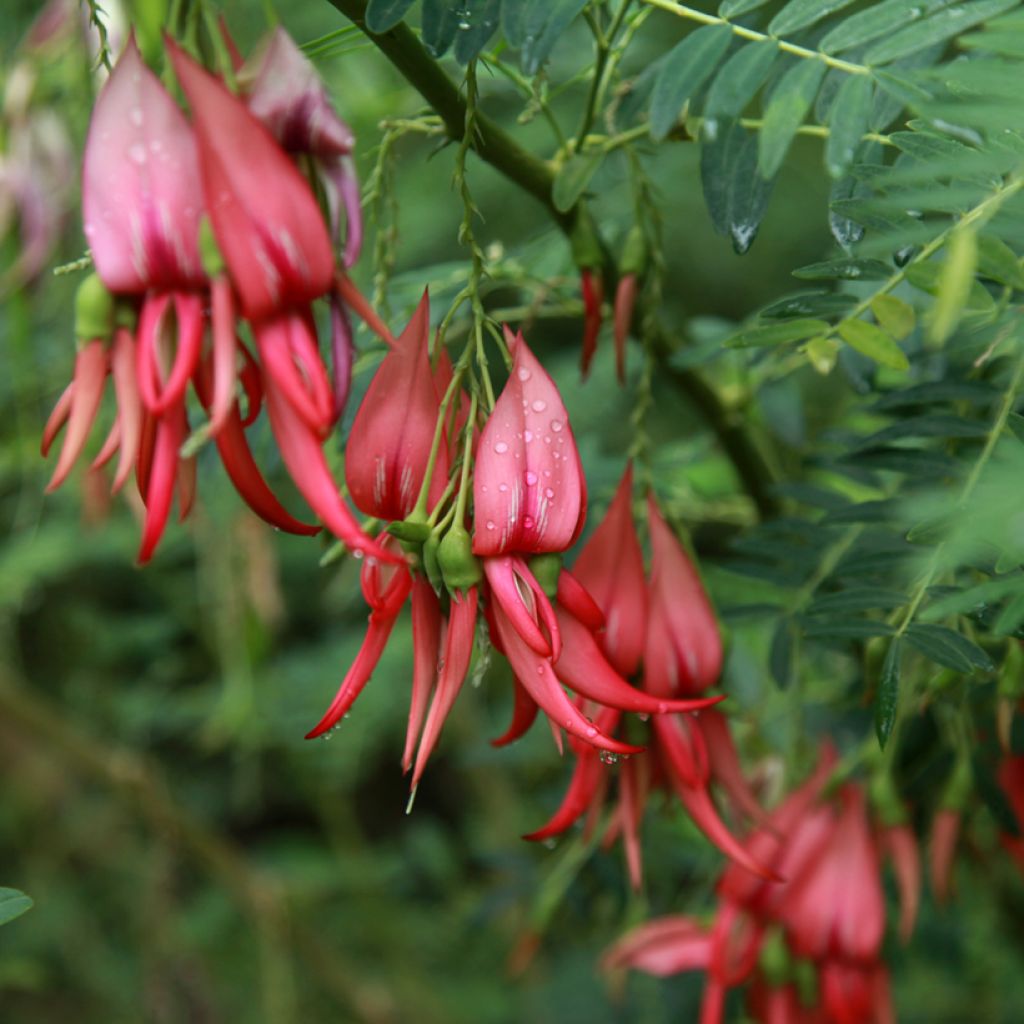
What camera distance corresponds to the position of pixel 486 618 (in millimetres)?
520

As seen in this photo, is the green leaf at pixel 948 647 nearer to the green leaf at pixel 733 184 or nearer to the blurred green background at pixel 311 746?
the green leaf at pixel 733 184

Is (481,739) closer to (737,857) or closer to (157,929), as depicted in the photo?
(157,929)

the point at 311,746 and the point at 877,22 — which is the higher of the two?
the point at 877,22

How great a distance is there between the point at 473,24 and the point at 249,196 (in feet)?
0.55

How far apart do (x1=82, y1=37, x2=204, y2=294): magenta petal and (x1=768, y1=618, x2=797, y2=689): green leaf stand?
19.9 inches

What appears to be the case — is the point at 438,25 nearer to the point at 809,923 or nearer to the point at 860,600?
the point at 860,600

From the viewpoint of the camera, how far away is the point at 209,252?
0.43 metres

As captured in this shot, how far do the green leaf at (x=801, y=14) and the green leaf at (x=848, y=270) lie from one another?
4.2 inches

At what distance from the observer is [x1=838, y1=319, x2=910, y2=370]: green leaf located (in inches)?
23.0

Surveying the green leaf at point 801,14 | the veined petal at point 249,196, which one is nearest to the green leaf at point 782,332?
the green leaf at point 801,14

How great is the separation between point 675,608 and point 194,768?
1.58m

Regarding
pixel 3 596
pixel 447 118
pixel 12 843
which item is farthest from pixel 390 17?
pixel 12 843

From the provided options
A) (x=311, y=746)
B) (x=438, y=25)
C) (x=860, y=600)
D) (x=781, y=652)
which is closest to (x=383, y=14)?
(x=438, y=25)

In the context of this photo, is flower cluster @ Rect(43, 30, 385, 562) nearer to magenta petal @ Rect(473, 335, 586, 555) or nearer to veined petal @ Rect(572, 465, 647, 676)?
magenta petal @ Rect(473, 335, 586, 555)
